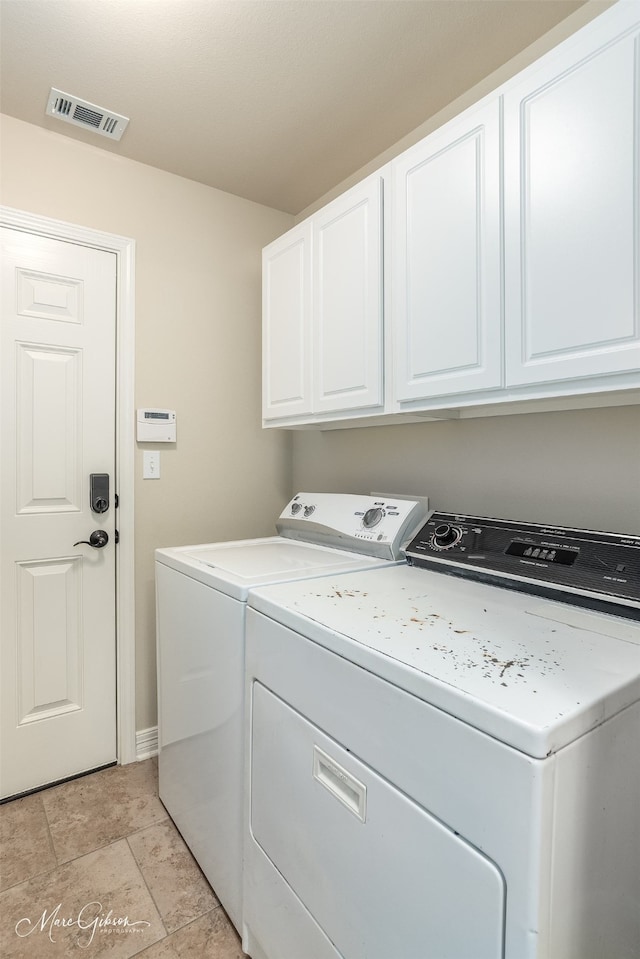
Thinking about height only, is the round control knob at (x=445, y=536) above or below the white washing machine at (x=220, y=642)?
above

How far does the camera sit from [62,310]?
1.96 meters

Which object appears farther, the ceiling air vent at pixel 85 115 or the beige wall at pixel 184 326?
the beige wall at pixel 184 326

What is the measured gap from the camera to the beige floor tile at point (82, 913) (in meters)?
1.28

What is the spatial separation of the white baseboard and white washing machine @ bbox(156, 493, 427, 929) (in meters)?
0.35

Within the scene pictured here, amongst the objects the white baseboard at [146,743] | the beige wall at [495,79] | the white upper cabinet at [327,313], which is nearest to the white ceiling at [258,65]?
the beige wall at [495,79]

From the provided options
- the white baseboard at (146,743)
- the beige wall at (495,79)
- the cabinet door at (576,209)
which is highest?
the beige wall at (495,79)

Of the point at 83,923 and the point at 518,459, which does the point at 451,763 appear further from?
the point at 83,923

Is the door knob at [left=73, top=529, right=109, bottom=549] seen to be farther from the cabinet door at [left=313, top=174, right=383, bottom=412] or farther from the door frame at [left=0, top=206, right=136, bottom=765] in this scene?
the cabinet door at [left=313, top=174, right=383, bottom=412]

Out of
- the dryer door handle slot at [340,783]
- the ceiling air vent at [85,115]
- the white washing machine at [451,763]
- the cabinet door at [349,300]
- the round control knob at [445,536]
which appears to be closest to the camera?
the white washing machine at [451,763]

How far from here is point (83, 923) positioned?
4.43 ft

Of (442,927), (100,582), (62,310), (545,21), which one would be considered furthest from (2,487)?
(545,21)

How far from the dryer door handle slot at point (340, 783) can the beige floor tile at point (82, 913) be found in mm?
865

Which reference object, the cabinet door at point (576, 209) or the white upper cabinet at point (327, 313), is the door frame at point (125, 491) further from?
the cabinet door at point (576, 209)

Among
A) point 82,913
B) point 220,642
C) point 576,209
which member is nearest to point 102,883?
point 82,913
